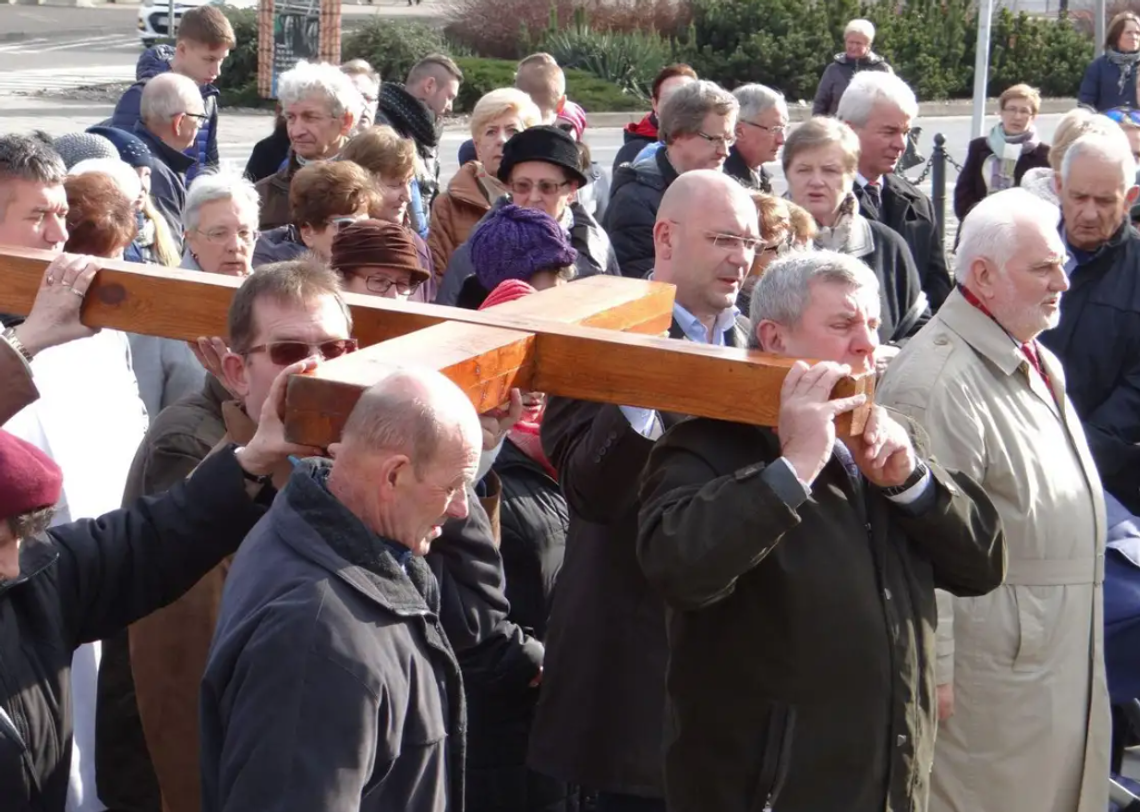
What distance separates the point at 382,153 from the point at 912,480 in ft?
11.9

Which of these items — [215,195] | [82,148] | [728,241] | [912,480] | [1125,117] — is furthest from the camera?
[1125,117]

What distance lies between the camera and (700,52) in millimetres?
26156

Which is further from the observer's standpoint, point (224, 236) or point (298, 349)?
point (224, 236)

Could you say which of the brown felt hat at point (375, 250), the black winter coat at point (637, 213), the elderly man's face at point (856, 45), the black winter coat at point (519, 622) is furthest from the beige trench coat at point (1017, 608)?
the elderly man's face at point (856, 45)

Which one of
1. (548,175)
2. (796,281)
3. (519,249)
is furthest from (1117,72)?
(796,281)

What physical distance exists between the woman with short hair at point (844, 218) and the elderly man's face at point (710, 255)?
1.83 meters

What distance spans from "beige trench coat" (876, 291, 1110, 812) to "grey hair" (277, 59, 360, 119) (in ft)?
12.8

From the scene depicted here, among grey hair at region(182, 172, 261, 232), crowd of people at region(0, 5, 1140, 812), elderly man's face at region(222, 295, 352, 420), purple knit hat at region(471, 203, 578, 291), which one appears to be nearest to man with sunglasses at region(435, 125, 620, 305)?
crowd of people at region(0, 5, 1140, 812)

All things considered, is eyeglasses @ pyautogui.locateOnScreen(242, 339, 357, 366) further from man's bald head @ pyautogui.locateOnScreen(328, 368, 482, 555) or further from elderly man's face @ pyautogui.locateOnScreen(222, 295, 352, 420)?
man's bald head @ pyautogui.locateOnScreen(328, 368, 482, 555)

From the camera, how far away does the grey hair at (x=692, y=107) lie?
259 inches

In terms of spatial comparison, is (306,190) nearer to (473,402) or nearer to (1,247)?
(1,247)

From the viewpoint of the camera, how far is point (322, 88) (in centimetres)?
730

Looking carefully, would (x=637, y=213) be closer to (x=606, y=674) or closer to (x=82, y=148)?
(x=82, y=148)

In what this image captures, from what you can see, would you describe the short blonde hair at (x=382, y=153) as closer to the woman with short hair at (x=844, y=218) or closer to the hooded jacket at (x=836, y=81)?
the woman with short hair at (x=844, y=218)
